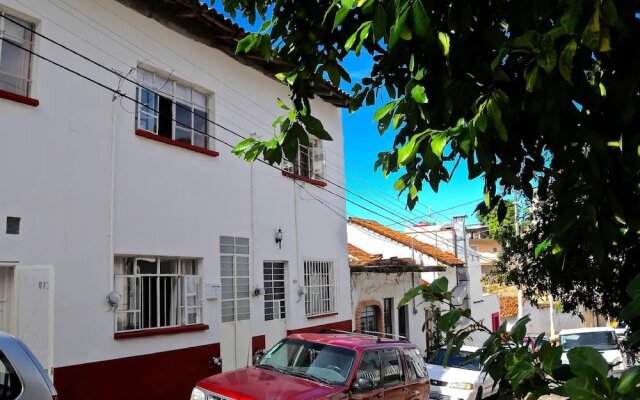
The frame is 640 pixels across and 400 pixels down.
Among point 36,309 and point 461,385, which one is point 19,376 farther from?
point 461,385

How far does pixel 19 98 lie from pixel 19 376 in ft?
15.0

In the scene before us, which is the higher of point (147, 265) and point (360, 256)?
point (360, 256)

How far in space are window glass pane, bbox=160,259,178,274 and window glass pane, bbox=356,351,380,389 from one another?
394cm

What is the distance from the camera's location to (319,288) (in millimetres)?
13594

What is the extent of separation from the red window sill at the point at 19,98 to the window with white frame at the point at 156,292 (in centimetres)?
263

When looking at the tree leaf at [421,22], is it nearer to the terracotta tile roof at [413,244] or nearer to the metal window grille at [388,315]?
the metal window grille at [388,315]

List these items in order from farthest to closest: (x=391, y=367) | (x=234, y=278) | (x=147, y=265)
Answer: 1. (x=234, y=278)
2. (x=147, y=265)
3. (x=391, y=367)

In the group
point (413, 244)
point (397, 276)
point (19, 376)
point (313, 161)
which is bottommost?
point (19, 376)

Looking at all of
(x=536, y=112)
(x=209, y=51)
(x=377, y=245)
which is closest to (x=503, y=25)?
(x=536, y=112)

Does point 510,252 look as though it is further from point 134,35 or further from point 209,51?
point 134,35

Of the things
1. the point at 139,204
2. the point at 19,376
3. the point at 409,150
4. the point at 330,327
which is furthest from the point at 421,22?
the point at 330,327

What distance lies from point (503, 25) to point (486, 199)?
0.89 meters

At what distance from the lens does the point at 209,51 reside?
10.8m

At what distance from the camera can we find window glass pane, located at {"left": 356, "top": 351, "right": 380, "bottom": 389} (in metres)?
7.18
